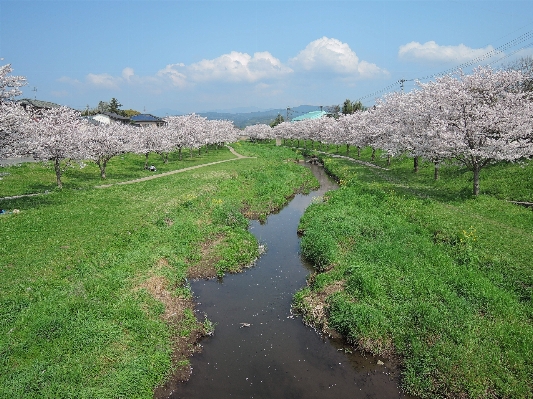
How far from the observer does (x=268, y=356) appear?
14.5 meters

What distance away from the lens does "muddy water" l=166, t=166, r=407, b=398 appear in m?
12.7

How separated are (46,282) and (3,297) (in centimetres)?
180

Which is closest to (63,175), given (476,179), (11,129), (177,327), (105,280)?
(11,129)

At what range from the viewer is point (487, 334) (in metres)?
13.6

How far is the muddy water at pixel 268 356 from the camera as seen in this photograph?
1274cm

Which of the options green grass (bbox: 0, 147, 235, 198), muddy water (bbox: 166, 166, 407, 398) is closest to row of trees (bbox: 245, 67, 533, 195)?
muddy water (bbox: 166, 166, 407, 398)

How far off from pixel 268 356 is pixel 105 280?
905cm

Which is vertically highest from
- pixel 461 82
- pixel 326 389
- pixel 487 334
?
pixel 461 82

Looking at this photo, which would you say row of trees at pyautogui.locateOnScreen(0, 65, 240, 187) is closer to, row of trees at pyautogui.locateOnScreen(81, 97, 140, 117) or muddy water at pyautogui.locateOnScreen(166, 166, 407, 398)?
muddy water at pyautogui.locateOnScreen(166, 166, 407, 398)

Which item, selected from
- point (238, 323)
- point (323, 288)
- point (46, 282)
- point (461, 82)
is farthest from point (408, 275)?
point (461, 82)

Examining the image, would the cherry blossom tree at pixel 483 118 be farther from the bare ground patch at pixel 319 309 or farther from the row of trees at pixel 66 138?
the row of trees at pixel 66 138

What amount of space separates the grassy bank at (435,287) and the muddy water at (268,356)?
1.02 metres

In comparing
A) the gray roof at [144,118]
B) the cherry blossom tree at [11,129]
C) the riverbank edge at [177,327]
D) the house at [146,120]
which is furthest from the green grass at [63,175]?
the gray roof at [144,118]

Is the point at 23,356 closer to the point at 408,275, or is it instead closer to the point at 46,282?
the point at 46,282
